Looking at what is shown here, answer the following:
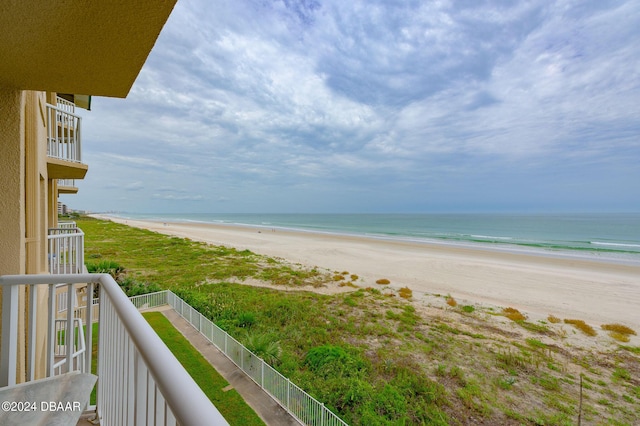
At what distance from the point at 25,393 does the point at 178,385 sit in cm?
206

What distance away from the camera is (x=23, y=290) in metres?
2.93

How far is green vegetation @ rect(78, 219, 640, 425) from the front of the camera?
7.42 metres

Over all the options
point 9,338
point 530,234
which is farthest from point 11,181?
point 530,234

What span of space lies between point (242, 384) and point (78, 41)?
7.54m

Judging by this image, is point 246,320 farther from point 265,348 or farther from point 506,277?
point 506,277

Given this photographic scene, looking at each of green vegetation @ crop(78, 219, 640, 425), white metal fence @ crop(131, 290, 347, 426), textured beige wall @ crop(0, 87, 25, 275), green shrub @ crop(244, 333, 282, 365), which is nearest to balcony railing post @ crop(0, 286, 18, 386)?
textured beige wall @ crop(0, 87, 25, 275)

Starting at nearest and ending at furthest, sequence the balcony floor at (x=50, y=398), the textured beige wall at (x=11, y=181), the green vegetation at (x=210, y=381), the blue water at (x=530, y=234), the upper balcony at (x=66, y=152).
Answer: the balcony floor at (x=50, y=398)
the textured beige wall at (x=11, y=181)
the upper balcony at (x=66, y=152)
the green vegetation at (x=210, y=381)
the blue water at (x=530, y=234)

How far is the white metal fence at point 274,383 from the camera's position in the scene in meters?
6.28

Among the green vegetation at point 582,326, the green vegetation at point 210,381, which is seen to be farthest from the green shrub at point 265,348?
the green vegetation at point 582,326

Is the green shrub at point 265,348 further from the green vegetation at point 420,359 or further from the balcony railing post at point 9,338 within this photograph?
the balcony railing post at point 9,338

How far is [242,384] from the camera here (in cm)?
731

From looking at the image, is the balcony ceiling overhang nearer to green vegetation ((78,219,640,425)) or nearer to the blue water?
green vegetation ((78,219,640,425))

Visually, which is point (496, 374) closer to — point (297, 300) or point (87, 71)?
point (297, 300)

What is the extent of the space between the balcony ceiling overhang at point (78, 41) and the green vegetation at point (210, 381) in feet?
19.7
